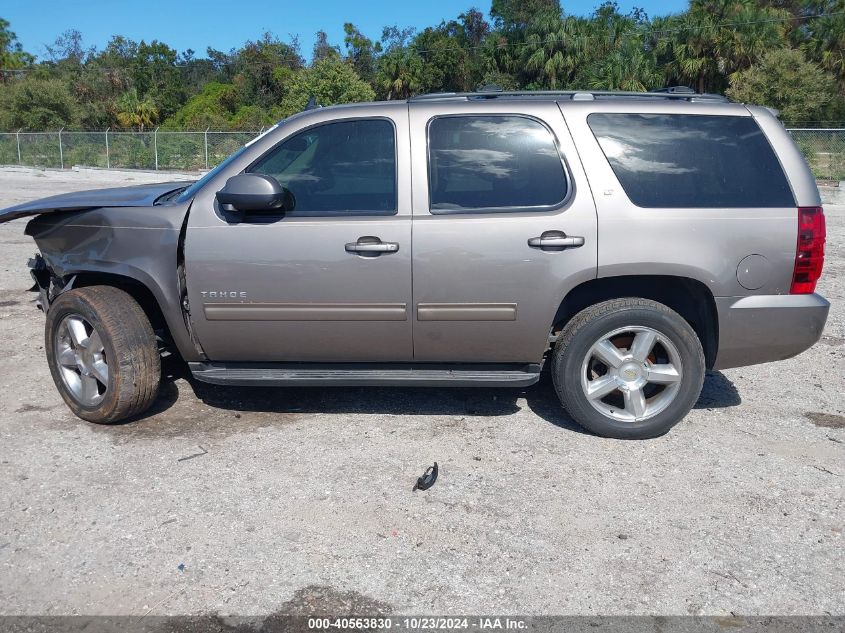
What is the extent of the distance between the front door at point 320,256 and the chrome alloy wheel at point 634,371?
43.0 inches

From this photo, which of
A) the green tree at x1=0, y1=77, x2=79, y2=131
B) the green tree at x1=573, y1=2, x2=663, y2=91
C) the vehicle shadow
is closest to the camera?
the vehicle shadow

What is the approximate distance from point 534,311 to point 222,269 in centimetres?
174

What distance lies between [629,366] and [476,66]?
5621 centimetres

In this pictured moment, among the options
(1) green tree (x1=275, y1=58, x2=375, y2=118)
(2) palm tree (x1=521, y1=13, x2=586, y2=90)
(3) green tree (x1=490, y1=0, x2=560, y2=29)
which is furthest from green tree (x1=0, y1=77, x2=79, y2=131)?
(3) green tree (x1=490, y1=0, x2=560, y2=29)

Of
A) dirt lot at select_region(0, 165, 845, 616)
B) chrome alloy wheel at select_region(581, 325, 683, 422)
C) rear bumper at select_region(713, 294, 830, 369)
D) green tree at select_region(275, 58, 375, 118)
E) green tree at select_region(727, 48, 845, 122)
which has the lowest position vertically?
dirt lot at select_region(0, 165, 845, 616)

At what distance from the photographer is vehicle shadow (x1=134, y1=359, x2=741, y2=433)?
4.85 meters

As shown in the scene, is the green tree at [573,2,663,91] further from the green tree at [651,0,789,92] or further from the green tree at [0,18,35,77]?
the green tree at [0,18,35,77]

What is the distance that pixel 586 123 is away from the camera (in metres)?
4.27

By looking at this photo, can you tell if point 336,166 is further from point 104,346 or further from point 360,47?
point 360,47

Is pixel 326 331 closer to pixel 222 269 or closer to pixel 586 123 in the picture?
pixel 222 269

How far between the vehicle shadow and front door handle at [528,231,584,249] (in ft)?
3.82

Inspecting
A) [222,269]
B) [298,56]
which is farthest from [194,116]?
[222,269]

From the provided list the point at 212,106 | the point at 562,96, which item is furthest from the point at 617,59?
the point at 562,96

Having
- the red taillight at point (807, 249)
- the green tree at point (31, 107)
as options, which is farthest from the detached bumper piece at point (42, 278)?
the green tree at point (31, 107)
